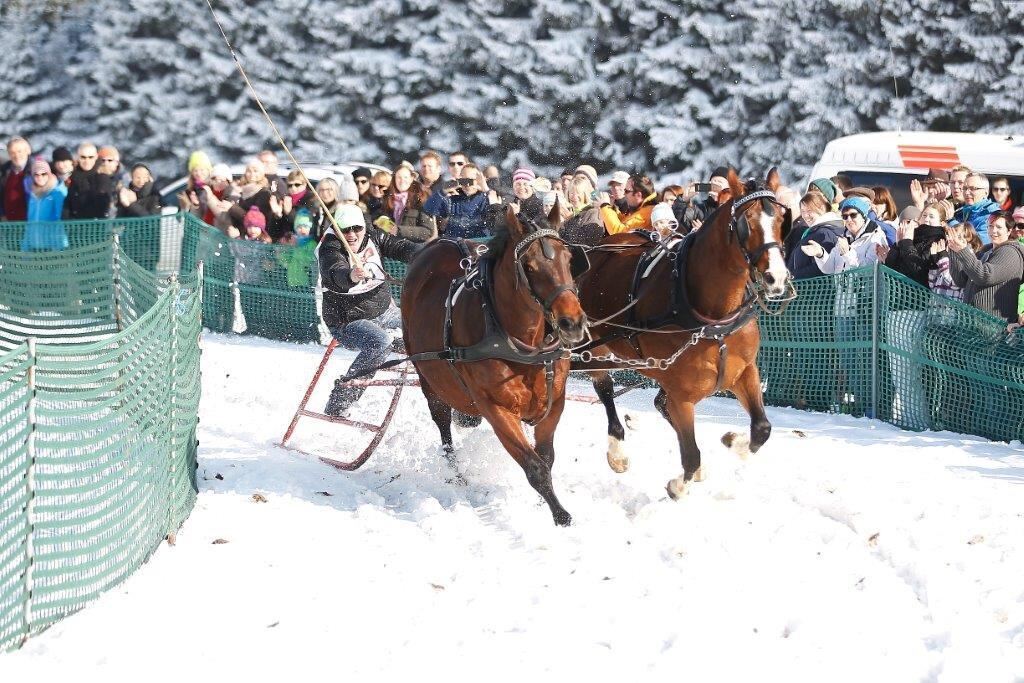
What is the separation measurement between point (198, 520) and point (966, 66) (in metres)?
14.4

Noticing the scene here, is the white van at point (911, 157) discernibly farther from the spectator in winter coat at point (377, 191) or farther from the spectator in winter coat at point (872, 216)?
the spectator in winter coat at point (377, 191)

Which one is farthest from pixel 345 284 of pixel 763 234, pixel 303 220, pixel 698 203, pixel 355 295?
pixel 303 220

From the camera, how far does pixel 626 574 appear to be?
7.13 m

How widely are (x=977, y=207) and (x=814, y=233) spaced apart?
4.62 ft

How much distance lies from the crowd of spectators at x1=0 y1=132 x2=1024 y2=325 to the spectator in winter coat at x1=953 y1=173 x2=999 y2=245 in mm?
12

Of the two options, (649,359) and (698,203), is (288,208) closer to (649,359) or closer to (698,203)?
(698,203)

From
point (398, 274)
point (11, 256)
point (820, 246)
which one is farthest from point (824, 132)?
point (11, 256)

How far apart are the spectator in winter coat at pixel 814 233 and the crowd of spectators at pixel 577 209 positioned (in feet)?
0.04

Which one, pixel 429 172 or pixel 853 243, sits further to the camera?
pixel 429 172

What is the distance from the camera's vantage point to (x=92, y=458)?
697 centimetres

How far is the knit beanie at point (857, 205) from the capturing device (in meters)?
12.4

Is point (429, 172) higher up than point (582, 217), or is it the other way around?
point (429, 172)

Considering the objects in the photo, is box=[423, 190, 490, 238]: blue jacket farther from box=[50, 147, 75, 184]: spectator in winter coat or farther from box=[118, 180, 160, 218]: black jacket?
box=[50, 147, 75, 184]: spectator in winter coat

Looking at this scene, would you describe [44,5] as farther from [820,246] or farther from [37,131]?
[820,246]
